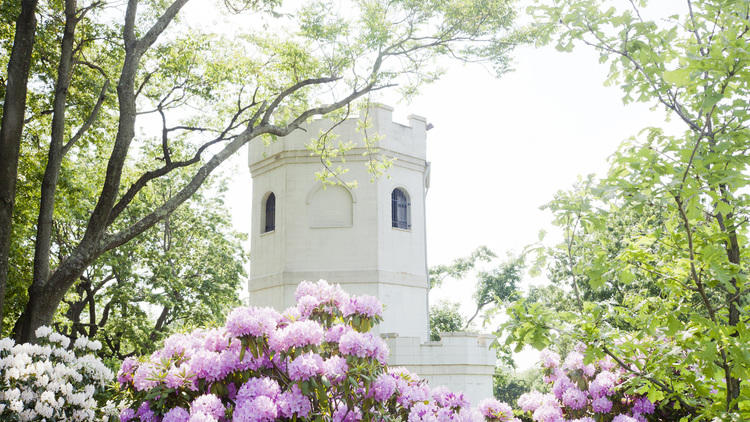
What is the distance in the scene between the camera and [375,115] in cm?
2033

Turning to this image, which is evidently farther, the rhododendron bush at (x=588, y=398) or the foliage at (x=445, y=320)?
the foliage at (x=445, y=320)

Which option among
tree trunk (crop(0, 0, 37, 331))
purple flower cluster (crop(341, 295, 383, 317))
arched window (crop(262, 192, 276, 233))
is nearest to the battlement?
arched window (crop(262, 192, 276, 233))

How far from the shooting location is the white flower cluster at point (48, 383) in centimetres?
514

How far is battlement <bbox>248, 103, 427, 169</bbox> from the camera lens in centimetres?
2006

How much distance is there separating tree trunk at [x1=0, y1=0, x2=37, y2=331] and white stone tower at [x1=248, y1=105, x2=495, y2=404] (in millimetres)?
10449

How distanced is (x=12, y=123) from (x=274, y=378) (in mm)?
7304

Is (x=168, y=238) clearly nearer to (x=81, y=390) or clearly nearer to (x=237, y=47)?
(x=237, y=47)

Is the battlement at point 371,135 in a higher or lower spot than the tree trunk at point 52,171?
A: higher

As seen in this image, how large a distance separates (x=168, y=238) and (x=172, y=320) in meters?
3.19

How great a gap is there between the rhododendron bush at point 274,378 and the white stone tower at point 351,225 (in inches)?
558

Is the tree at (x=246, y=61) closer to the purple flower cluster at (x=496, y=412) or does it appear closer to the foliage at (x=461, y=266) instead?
the purple flower cluster at (x=496, y=412)

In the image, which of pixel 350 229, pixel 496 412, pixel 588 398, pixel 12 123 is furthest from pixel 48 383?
pixel 350 229

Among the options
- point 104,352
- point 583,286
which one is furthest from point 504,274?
point 104,352

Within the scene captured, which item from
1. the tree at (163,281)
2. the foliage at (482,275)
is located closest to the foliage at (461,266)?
the foliage at (482,275)
